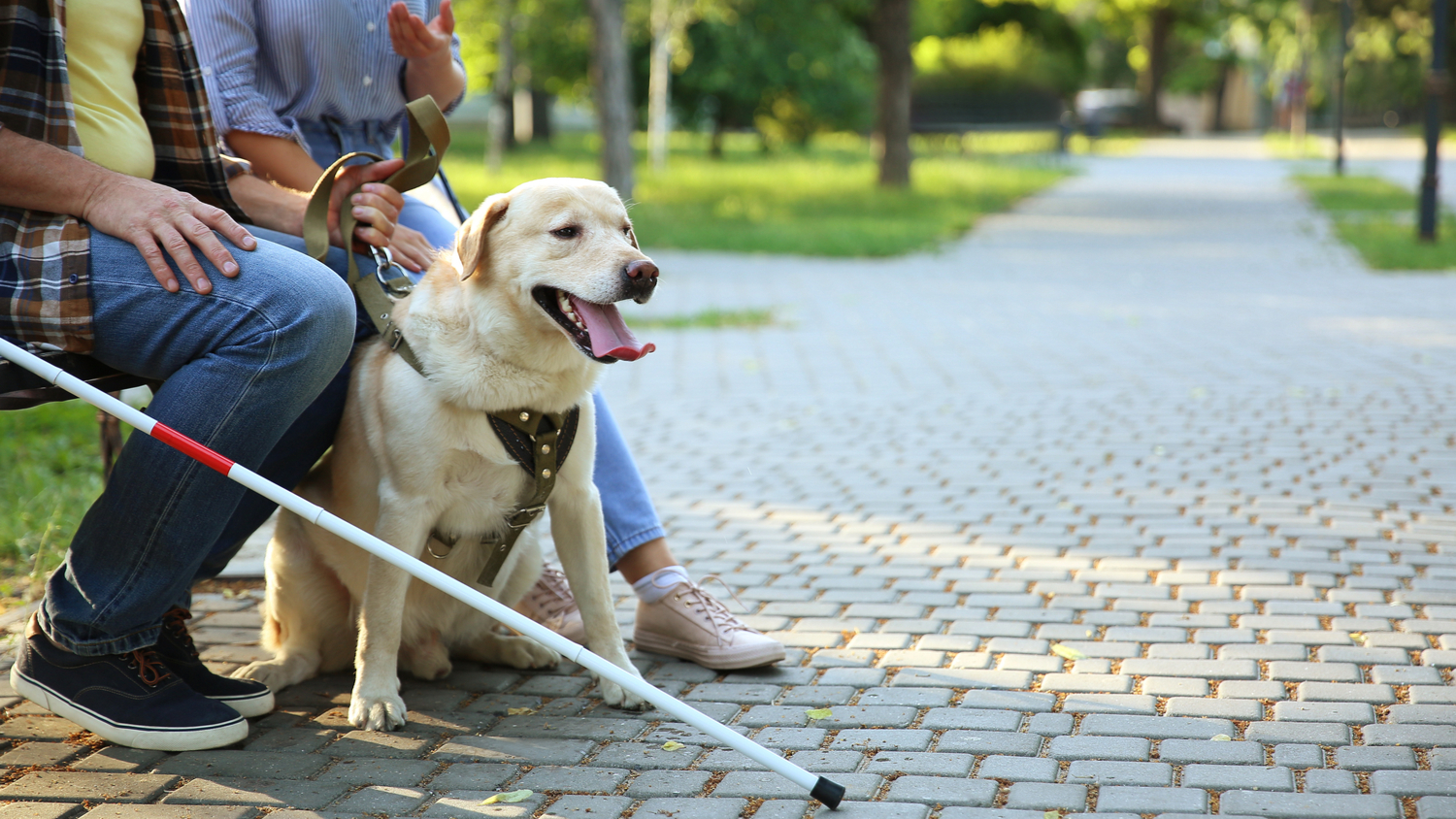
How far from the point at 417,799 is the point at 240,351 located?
101cm

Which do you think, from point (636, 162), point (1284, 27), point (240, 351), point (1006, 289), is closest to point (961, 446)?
point (240, 351)

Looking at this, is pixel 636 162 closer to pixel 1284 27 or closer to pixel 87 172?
pixel 87 172

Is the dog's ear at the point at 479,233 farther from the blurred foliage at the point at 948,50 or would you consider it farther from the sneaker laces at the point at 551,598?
the blurred foliage at the point at 948,50

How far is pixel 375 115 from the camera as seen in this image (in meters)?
3.71

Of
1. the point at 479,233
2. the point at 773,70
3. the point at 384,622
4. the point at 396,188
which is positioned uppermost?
the point at 773,70

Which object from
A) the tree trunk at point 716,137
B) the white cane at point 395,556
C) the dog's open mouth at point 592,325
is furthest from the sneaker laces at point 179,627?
the tree trunk at point 716,137

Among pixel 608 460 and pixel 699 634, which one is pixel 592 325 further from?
pixel 699 634

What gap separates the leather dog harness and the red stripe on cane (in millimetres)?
539

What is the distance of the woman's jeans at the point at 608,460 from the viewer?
11.7 feet

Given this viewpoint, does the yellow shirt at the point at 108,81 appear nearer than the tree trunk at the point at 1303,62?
Yes

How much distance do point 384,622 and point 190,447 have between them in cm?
70

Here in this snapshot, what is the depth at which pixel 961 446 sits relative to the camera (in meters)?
6.19

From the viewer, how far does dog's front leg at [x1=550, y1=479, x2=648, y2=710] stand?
125 inches

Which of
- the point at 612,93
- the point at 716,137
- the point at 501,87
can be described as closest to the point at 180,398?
the point at 612,93
